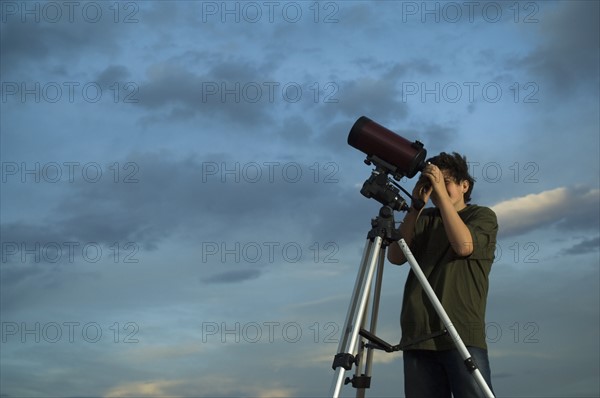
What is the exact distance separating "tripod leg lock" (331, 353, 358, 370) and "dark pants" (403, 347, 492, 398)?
1.47 ft

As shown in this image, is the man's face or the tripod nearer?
the tripod

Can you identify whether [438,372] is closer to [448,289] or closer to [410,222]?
[448,289]

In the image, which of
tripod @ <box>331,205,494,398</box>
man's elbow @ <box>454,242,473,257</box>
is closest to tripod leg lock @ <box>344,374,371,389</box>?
tripod @ <box>331,205,494,398</box>

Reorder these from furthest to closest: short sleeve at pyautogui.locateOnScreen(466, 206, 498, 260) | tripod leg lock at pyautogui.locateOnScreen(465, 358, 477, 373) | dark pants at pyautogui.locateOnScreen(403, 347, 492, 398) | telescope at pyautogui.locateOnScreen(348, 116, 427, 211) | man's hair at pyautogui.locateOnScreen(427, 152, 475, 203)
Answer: man's hair at pyautogui.locateOnScreen(427, 152, 475, 203)
telescope at pyautogui.locateOnScreen(348, 116, 427, 211)
short sleeve at pyautogui.locateOnScreen(466, 206, 498, 260)
dark pants at pyautogui.locateOnScreen(403, 347, 492, 398)
tripod leg lock at pyautogui.locateOnScreen(465, 358, 477, 373)

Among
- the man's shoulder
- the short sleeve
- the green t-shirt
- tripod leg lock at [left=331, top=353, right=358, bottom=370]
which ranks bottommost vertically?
tripod leg lock at [left=331, top=353, right=358, bottom=370]

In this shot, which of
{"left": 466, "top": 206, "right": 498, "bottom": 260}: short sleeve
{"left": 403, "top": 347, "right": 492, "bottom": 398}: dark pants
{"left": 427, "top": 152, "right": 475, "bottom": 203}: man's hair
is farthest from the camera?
{"left": 427, "top": 152, "right": 475, "bottom": 203}: man's hair

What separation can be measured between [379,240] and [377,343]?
1.86 feet

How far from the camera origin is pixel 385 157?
4402 millimetres

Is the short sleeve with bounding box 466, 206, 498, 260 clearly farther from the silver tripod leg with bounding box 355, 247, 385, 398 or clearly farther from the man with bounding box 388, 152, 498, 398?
the silver tripod leg with bounding box 355, 247, 385, 398

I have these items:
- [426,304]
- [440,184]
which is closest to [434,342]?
[426,304]

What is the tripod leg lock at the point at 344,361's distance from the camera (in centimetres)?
384

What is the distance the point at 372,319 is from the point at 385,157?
0.95 meters

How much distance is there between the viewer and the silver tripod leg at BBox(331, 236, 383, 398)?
3.84m

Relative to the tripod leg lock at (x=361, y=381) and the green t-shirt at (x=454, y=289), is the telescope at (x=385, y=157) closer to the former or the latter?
the green t-shirt at (x=454, y=289)
